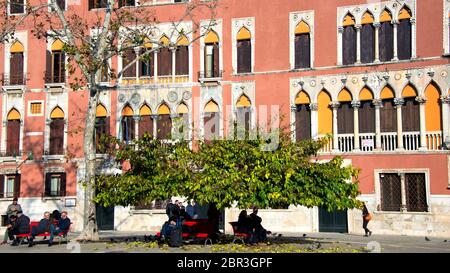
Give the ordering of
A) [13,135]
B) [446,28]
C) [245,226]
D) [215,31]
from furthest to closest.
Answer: [13,135] < [215,31] < [446,28] < [245,226]

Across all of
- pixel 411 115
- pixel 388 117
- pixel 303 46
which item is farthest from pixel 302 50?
pixel 411 115

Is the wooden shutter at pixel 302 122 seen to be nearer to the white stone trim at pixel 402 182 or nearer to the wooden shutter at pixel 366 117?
the wooden shutter at pixel 366 117

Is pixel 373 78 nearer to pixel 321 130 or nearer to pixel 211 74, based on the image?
pixel 321 130

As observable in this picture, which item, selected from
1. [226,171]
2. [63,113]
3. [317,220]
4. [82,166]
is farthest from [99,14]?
[226,171]

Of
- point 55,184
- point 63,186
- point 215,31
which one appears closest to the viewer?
point 215,31

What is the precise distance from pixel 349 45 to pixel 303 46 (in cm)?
227

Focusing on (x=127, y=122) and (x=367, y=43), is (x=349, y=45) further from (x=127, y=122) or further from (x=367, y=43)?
(x=127, y=122)

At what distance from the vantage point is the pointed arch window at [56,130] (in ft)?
121

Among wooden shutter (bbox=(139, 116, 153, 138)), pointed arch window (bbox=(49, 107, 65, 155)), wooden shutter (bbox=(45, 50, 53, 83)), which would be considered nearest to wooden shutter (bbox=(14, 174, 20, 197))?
pointed arch window (bbox=(49, 107, 65, 155))

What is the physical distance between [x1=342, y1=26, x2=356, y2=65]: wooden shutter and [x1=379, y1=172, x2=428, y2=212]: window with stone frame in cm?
567

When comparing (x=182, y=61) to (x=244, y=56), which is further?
(x=182, y=61)

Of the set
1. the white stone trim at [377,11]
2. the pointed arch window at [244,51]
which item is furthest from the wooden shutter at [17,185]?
the white stone trim at [377,11]

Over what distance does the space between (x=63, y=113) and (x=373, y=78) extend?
16.1 meters

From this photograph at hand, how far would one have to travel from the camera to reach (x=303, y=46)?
3444cm
